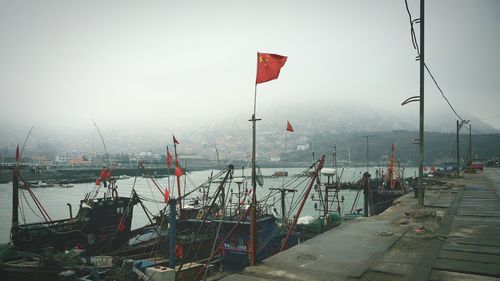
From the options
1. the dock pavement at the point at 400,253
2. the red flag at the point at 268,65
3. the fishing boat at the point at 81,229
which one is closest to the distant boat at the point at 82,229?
the fishing boat at the point at 81,229

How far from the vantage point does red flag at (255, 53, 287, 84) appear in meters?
13.1

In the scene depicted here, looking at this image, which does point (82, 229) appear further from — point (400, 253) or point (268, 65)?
point (400, 253)

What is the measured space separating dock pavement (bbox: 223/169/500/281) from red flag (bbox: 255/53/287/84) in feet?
23.1

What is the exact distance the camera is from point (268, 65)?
1312 cm

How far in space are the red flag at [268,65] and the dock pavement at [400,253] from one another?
703cm

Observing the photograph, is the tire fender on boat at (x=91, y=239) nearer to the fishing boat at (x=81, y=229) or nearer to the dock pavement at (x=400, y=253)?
the fishing boat at (x=81, y=229)

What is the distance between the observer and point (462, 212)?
16.4 meters

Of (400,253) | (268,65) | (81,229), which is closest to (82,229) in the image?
(81,229)

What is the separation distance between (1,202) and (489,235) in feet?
→ 320

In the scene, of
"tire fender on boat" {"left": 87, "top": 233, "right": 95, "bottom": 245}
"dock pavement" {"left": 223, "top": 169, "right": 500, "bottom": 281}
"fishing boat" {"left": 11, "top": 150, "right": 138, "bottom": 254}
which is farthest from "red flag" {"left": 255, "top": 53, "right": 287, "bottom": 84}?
"tire fender on boat" {"left": 87, "top": 233, "right": 95, "bottom": 245}

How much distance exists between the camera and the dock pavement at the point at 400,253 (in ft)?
26.2

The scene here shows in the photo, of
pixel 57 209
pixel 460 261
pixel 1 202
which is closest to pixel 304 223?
pixel 460 261

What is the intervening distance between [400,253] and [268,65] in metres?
8.64

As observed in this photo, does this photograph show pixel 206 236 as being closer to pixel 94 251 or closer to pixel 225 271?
pixel 225 271
